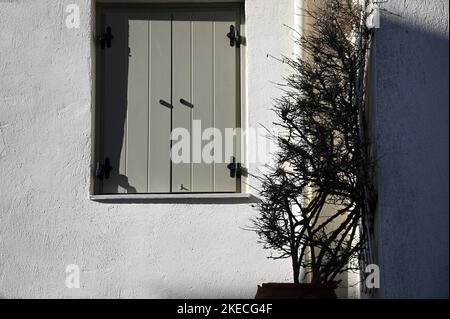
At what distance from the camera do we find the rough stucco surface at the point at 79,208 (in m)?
7.56

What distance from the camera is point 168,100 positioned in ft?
26.0

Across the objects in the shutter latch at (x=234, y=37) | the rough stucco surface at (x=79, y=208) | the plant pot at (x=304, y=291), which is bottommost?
the plant pot at (x=304, y=291)

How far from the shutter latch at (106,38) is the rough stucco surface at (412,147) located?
2.41 meters

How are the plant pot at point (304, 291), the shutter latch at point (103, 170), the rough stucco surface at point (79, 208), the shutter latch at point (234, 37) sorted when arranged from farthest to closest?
the shutter latch at point (234, 37), the shutter latch at point (103, 170), the rough stucco surface at point (79, 208), the plant pot at point (304, 291)

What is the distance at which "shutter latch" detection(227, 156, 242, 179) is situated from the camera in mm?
7805

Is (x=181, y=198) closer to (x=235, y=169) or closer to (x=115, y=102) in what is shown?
(x=235, y=169)

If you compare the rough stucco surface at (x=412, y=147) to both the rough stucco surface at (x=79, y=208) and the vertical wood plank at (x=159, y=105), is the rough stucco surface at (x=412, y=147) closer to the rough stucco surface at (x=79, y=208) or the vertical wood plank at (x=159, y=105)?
the rough stucco surface at (x=79, y=208)

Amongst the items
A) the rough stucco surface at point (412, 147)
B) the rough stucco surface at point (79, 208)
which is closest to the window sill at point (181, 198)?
the rough stucco surface at point (79, 208)

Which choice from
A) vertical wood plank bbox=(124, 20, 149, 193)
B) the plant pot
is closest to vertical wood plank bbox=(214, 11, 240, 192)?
vertical wood plank bbox=(124, 20, 149, 193)

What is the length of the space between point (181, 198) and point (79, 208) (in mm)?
856

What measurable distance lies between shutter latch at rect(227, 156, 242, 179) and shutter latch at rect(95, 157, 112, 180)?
40.5 inches

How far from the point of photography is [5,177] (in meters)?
7.71
